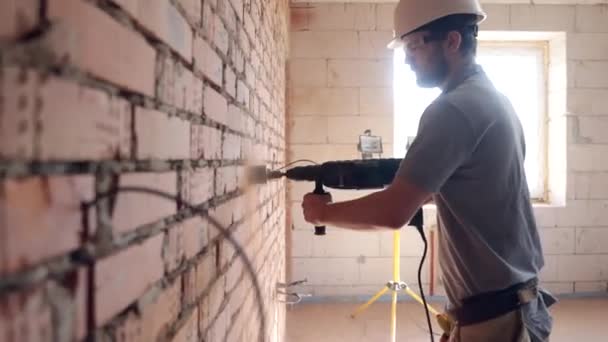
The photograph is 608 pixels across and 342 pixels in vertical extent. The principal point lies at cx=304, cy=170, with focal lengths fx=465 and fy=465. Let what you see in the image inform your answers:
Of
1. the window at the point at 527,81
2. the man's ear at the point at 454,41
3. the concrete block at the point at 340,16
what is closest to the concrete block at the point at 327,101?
the concrete block at the point at 340,16

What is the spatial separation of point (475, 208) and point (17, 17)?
1.12m

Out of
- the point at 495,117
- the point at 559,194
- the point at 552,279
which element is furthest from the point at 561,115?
the point at 495,117

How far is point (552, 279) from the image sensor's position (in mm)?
3994

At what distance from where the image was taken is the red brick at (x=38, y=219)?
28cm

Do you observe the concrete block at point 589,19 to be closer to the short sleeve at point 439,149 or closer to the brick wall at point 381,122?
the brick wall at point 381,122

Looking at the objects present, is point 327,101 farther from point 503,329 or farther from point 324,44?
point 503,329

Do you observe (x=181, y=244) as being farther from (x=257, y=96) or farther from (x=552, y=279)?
(x=552, y=279)

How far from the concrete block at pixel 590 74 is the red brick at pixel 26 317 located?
14.7 ft

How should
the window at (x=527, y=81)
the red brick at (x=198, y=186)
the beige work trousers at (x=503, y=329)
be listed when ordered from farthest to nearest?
the window at (x=527, y=81) → the beige work trousers at (x=503, y=329) → the red brick at (x=198, y=186)

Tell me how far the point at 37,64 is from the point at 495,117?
1101 millimetres

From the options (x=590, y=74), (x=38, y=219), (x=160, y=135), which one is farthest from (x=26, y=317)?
(x=590, y=74)

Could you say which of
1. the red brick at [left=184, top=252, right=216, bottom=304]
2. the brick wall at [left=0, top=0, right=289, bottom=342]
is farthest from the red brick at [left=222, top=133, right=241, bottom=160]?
the red brick at [left=184, top=252, right=216, bottom=304]

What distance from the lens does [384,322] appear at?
3.45 m

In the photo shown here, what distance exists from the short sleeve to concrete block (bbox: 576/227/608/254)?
3.50m
